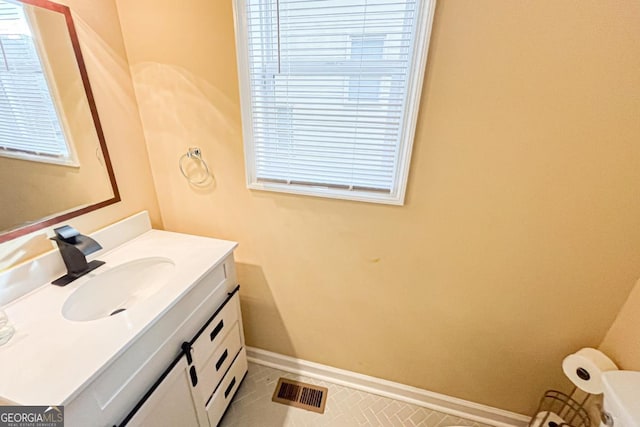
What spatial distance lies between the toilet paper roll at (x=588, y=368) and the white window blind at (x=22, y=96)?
225 centimetres

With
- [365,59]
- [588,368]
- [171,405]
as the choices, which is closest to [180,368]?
[171,405]

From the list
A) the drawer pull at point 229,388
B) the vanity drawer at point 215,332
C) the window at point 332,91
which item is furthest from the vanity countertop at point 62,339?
the drawer pull at point 229,388

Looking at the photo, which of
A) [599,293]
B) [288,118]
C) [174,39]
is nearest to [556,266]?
[599,293]

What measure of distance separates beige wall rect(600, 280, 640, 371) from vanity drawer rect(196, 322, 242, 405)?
168cm

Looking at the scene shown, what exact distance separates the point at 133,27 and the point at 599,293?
2.29 m

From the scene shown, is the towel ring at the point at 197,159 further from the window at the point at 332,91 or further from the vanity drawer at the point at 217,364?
the vanity drawer at the point at 217,364

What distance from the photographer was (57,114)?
3.42 feet

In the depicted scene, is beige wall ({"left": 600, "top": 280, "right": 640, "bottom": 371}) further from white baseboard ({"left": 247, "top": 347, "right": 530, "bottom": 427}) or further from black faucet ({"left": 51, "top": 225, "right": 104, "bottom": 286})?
black faucet ({"left": 51, "top": 225, "right": 104, "bottom": 286})

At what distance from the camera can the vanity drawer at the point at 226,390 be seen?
126 cm

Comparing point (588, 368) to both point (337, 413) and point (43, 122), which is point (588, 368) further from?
point (43, 122)

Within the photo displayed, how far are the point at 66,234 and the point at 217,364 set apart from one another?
83 centimetres

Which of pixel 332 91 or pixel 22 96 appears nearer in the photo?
pixel 22 96

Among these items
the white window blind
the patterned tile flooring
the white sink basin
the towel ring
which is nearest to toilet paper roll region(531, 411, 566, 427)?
Answer: the patterned tile flooring

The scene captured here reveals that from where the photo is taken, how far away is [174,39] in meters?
1.17
